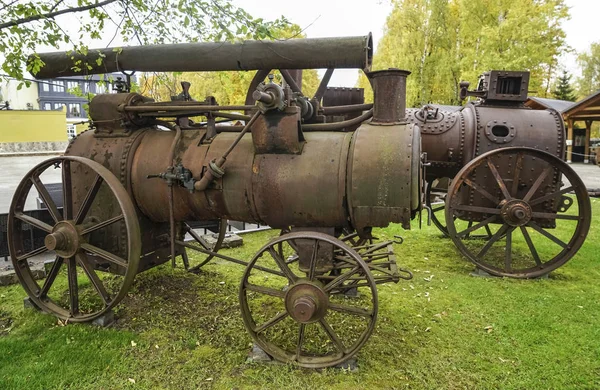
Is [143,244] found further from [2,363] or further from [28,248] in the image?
[28,248]

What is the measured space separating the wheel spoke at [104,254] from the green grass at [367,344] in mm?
694

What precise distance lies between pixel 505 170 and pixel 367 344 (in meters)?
3.33

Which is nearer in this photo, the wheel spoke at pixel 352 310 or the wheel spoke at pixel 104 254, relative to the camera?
the wheel spoke at pixel 352 310

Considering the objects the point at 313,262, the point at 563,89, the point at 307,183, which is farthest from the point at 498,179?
the point at 563,89

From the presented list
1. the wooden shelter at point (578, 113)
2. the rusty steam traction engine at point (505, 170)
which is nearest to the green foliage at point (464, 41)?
the wooden shelter at point (578, 113)

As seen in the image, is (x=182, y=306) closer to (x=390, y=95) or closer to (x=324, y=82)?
(x=324, y=82)

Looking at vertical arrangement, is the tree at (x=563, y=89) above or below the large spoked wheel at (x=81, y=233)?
above

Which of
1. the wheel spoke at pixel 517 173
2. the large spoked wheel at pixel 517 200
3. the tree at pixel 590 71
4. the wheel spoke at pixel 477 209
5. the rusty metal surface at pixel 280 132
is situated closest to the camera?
the rusty metal surface at pixel 280 132

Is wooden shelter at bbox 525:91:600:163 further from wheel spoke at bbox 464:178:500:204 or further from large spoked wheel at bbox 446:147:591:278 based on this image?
wheel spoke at bbox 464:178:500:204

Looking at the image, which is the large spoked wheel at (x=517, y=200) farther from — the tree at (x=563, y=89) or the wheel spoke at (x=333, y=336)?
the tree at (x=563, y=89)

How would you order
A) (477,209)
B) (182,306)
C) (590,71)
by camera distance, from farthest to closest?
1. (590,71)
2. (477,209)
3. (182,306)

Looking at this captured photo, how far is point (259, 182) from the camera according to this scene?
3557 millimetres

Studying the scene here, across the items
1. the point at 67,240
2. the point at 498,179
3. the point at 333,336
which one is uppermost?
the point at 498,179

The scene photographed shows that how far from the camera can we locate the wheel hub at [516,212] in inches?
213
